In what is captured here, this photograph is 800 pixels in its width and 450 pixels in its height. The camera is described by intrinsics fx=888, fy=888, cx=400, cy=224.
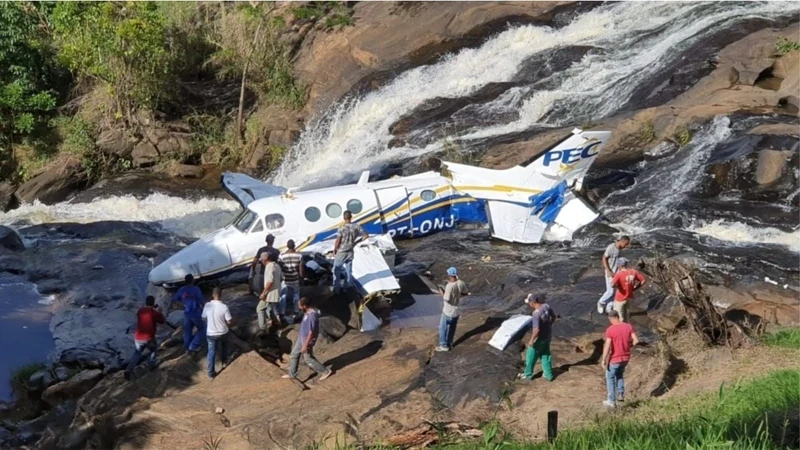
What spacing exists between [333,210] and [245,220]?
6.32 feet

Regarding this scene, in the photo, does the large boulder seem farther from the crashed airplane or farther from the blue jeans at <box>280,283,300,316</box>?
the blue jeans at <box>280,283,300,316</box>

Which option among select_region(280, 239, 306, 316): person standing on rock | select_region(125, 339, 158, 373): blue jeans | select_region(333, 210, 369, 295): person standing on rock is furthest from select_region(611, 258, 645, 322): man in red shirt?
select_region(125, 339, 158, 373): blue jeans

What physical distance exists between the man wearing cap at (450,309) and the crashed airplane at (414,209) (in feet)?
13.2

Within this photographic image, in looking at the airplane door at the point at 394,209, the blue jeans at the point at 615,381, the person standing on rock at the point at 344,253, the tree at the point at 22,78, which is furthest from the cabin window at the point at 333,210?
the tree at the point at 22,78

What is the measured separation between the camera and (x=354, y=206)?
1978 centimetres

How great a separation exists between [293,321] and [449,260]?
15.1ft

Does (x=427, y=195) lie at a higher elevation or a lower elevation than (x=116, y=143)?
lower

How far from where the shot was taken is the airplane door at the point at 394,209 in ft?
66.4

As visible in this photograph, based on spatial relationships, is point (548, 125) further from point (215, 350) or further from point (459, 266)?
point (215, 350)

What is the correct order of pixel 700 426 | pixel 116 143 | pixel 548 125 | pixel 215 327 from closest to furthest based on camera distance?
pixel 700 426 → pixel 215 327 → pixel 548 125 → pixel 116 143

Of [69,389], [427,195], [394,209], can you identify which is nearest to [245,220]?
[394,209]

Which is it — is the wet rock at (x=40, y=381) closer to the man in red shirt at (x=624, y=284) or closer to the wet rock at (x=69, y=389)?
the wet rock at (x=69, y=389)

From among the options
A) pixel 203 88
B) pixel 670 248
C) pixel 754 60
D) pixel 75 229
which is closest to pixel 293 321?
pixel 670 248

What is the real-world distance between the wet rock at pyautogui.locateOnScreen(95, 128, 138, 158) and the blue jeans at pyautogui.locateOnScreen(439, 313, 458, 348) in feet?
66.4
